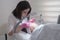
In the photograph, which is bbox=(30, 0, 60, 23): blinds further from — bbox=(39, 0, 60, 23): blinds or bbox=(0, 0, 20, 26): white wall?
bbox=(0, 0, 20, 26): white wall

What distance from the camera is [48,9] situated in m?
2.49

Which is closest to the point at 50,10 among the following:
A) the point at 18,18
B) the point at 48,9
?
the point at 48,9

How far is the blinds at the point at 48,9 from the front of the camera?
→ 2455 mm

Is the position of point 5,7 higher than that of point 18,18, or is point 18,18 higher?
point 5,7

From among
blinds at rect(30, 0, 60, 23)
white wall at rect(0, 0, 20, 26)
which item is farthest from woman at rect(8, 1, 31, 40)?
white wall at rect(0, 0, 20, 26)

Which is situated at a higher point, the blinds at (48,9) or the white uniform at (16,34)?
the blinds at (48,9)

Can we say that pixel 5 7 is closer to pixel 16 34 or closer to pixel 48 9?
pixel 48 9

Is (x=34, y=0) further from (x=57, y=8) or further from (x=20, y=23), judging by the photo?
(x=20, y=23)

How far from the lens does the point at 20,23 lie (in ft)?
5.91

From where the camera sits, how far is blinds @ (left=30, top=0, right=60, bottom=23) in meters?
2.46

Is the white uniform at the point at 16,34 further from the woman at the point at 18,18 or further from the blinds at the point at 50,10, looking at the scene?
the blinds at the point at 50,10

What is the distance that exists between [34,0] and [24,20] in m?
0.73

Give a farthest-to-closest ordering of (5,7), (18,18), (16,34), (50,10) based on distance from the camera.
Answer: (5,7) < (50,10) < (18,18) < (16,34)

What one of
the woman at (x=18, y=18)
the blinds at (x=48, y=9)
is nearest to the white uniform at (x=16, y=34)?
the woman at (x=18, y=18)
